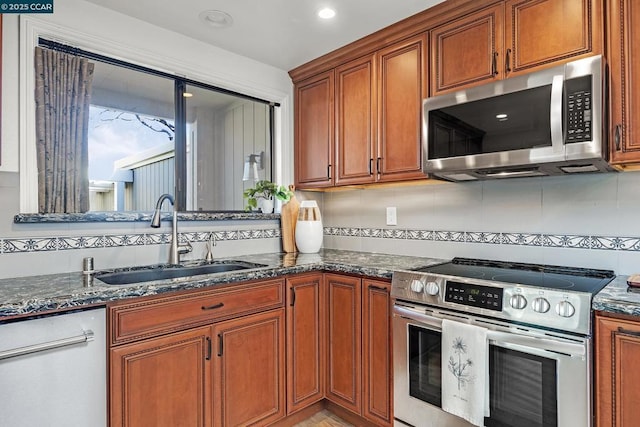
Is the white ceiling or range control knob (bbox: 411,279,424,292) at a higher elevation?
the white ceiling

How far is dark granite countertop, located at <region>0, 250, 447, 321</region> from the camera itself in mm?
1291

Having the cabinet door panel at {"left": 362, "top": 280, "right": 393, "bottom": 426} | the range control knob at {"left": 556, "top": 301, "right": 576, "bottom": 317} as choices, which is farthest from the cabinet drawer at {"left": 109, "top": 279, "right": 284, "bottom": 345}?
the range control knob at {"left": 556, "top": 301, "right": 576, "bottom": 317}

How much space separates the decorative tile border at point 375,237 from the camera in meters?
1.74

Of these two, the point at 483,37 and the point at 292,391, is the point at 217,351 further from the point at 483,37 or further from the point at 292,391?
the point at 483,37

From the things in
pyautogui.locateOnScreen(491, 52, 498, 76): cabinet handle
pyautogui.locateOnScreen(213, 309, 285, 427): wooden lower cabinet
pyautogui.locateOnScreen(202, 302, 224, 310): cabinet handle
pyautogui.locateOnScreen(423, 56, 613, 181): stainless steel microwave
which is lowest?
pyautogui.locateOnScreen(213, 309, 285, 427): wooden lower cabinet

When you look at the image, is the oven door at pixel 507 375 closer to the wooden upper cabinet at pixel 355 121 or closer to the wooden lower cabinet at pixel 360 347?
the wooden lower cabinet at pixel 360 347

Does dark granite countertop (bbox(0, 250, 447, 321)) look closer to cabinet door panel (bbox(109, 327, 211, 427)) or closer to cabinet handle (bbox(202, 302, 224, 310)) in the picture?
cabinet handle (bbox(202, 302, 224, 310))

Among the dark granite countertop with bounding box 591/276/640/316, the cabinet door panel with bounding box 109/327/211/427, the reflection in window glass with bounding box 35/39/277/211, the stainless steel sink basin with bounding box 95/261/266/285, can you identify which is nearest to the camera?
the dark granite countertop with bounding box 591/276/640/316

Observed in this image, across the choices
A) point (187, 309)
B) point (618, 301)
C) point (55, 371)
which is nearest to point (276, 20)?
point (187, 309)

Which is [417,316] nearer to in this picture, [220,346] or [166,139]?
[220,346]

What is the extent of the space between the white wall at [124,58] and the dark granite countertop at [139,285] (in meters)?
0.12

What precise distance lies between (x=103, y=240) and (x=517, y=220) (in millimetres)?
2270

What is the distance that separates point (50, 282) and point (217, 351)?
0.79 meters

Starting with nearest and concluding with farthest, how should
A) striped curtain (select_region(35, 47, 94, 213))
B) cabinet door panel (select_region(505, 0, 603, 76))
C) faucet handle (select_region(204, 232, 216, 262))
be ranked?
Result: 1. cabinet door panel (select_region(505, 0, 603, 76))
2. striped curtain (select_region(35, 47, 94, 213))
3. faucet handle (select_region(204, 232, 216, 262))
